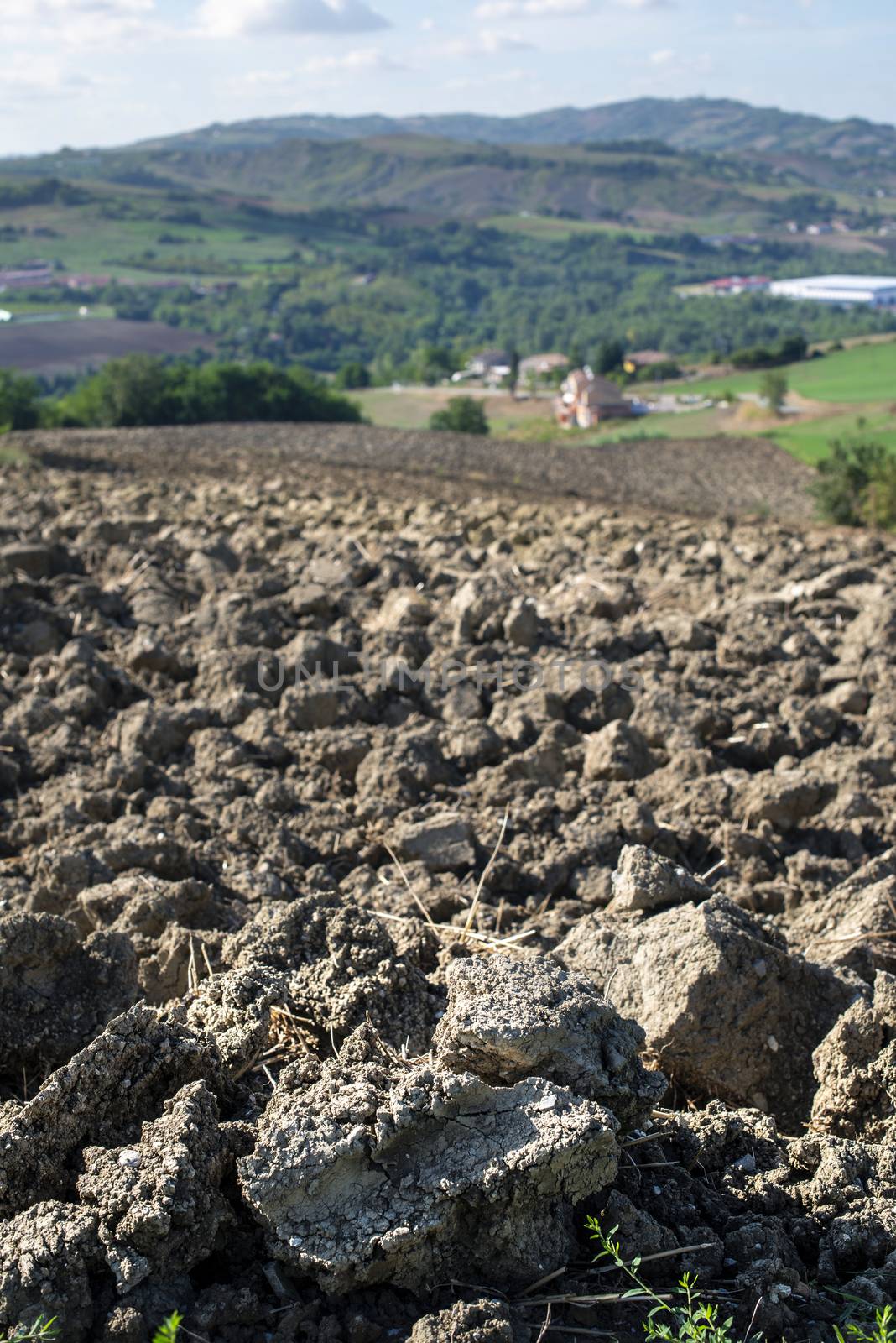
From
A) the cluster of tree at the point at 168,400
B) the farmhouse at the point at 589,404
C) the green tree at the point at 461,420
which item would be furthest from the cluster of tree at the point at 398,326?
the cluster of tree at the point at 168,400

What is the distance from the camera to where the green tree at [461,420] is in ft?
183

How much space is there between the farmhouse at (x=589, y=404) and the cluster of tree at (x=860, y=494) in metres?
40.9

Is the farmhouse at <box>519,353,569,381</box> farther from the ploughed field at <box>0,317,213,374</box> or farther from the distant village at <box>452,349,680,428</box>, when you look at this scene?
the ploughed field at <box>0,317,213,374</box>

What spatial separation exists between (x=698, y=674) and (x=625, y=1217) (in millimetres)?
5587

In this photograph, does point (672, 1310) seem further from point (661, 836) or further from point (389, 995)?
point (661, 836)

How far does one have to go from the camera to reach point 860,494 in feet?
78.9

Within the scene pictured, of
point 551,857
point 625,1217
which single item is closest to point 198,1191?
point 625,1217

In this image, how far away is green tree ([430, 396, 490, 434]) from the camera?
55766 mm

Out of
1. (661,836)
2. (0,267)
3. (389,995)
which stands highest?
(0,267)

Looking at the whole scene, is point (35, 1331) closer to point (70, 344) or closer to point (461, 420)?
point (461, 420)

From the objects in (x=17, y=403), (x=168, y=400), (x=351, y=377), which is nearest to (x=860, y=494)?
(x=168, y=400)

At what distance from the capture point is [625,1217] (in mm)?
2992

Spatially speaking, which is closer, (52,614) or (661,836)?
(661,836)

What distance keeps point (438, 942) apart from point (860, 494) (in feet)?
69.8
